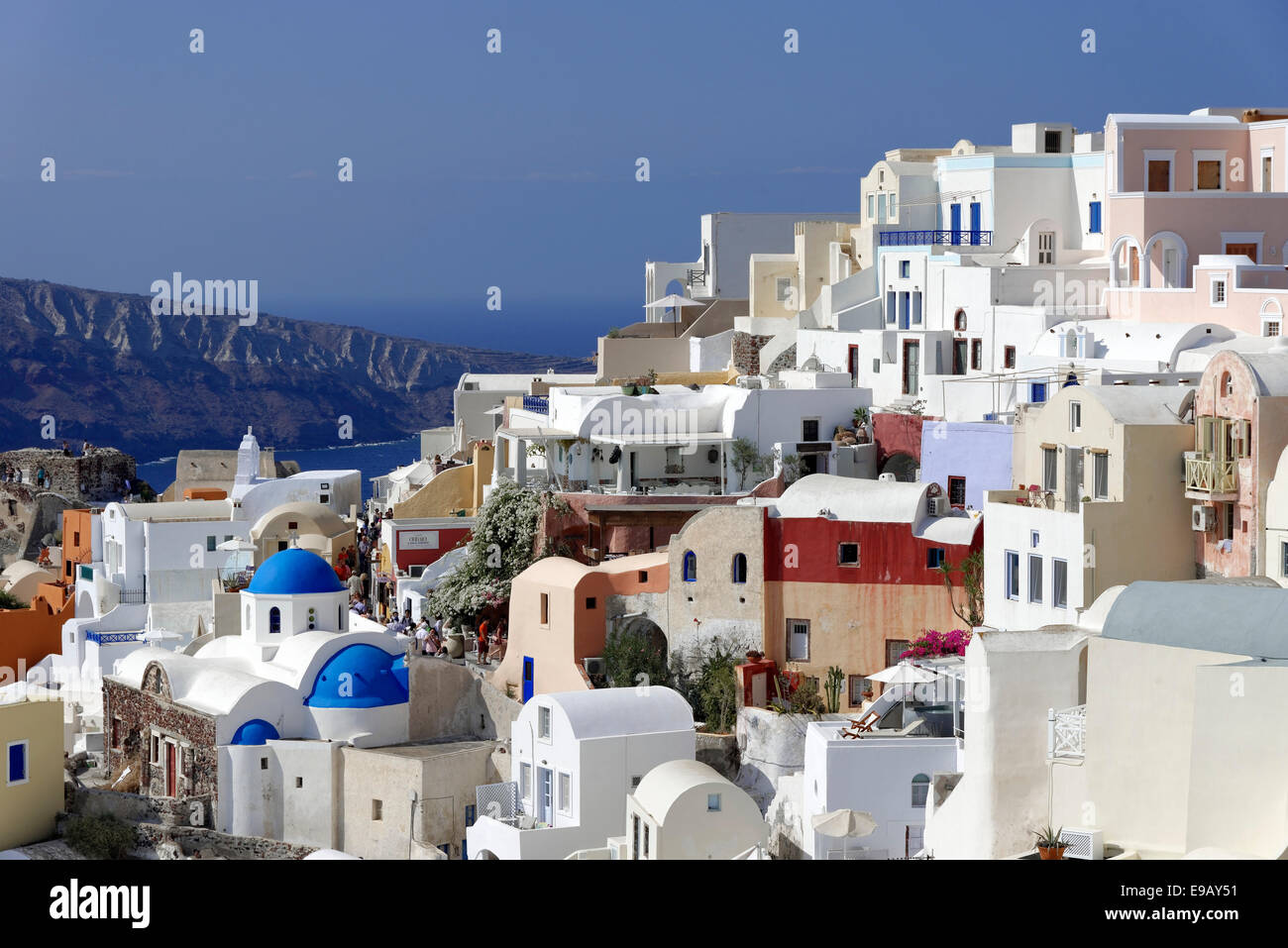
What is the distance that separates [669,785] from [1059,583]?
6.25 m

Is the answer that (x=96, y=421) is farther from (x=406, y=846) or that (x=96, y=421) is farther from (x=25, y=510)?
(x=406, y=846)

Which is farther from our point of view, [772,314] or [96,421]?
[96,421]

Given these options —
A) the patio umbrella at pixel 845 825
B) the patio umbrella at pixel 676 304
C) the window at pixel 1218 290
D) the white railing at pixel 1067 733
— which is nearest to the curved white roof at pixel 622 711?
the patio umbrella at pixel 845 825

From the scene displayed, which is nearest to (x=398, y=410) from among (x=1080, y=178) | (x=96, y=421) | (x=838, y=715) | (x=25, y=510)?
(x=96, y=421)

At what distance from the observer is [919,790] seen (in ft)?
84.1

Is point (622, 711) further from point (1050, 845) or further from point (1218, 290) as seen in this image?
point (1218, 290)

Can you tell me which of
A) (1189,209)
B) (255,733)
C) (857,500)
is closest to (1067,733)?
(857,500)

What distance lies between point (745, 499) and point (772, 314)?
51.1 ft

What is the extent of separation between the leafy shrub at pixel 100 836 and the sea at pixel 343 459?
7165 centimetres

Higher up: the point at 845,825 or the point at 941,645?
the point at 941,645

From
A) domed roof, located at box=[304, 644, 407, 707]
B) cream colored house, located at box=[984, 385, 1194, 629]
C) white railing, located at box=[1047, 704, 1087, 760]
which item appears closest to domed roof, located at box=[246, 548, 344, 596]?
domed roof, located at box=[304, 644, 407, 707]

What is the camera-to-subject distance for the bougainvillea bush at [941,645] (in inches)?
1148

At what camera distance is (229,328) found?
155 meters

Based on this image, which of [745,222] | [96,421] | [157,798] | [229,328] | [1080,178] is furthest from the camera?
[229,328]
